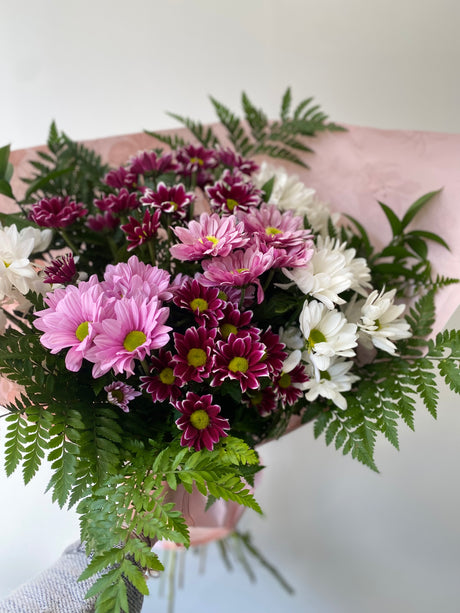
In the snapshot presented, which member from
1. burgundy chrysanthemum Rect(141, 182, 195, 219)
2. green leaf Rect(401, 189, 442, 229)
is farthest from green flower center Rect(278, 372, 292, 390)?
green leaf Rect(401, 189, 442, 229)

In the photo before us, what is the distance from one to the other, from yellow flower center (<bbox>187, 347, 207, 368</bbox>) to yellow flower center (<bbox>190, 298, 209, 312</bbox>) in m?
0.04

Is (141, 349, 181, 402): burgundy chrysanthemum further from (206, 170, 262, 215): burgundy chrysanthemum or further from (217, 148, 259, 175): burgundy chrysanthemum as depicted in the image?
(217, 148, 259, 175): burgundy chrysanthemum

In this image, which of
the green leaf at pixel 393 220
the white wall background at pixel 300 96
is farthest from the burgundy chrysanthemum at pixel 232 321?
the white wall background at pixel 300 96

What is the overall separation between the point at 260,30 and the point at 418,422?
105cm

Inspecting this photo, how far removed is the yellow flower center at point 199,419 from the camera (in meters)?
0.49

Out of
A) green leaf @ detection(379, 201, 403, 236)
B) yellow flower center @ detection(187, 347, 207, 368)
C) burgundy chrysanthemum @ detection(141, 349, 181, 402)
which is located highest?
green leaf @ detection(379, 201, 403, 236)

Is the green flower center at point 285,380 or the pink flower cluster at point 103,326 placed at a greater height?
the pink flower cluster at point 103,326

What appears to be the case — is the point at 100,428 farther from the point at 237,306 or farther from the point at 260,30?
the point at 260,30

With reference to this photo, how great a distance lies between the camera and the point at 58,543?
2.05ft

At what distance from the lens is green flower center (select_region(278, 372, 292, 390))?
56 centimetres

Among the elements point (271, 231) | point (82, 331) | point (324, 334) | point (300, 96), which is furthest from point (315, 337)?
point (300, 96)

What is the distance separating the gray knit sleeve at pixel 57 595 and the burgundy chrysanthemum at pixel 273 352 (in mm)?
253

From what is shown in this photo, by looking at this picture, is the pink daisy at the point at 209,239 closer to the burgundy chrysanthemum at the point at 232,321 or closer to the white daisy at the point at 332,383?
the burgundy chrysanthemum at the point at 232,321

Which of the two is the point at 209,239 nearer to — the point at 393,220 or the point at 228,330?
the point at 228,330
